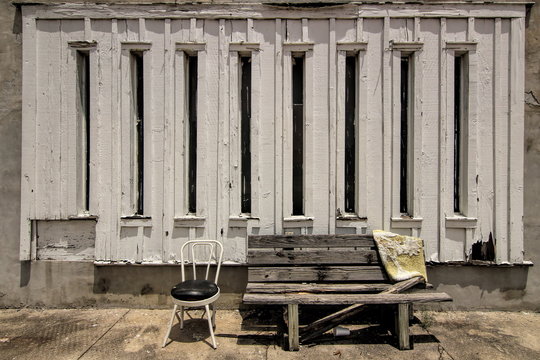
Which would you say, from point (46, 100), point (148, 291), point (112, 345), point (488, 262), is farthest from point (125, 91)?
point (488, 262)

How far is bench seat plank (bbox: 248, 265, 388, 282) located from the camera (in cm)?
403

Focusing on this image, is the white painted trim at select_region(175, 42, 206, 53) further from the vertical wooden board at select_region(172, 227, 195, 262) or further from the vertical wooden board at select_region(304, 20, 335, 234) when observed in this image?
the vertical wooden board at select_region(172, 227, 195, 262)

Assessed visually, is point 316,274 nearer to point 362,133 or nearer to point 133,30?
point 362,133

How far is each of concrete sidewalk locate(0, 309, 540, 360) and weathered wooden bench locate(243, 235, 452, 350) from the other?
11.5 inches

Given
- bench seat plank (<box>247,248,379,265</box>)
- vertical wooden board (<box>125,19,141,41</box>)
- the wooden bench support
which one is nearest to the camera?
the wooden bench support

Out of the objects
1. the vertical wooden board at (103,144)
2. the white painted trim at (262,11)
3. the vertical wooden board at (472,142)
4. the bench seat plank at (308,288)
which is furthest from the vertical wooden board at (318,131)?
the vertical wooden board at (103,144)

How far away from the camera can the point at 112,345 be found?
3611 mm

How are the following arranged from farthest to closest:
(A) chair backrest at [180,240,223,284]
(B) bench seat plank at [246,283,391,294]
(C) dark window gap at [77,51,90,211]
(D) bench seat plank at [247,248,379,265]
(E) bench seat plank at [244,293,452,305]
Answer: (C) dark window gap at [77,51,90,211] → (A) chair backrest at [180,240,223,284] → (D) bench seat plank at [247,248,379,265] → (B) bench seat plank at [246,283,391,294] → (E) bench seat plank at [244,293,452,305]

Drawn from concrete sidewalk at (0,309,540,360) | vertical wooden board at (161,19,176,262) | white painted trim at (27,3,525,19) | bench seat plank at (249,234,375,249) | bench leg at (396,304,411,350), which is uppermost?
white painted trim at (27,3,525,19)

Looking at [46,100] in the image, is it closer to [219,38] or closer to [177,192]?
[177,192]

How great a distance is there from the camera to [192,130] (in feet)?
15.3

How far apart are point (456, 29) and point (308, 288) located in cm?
394

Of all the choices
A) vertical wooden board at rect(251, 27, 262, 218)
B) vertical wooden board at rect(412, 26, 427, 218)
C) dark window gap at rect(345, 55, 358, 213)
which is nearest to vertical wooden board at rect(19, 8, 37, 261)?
vertical wooden board at rect(251, 27, 262, 218)

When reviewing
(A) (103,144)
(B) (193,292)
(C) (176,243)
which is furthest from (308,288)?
(A) (103,144)
